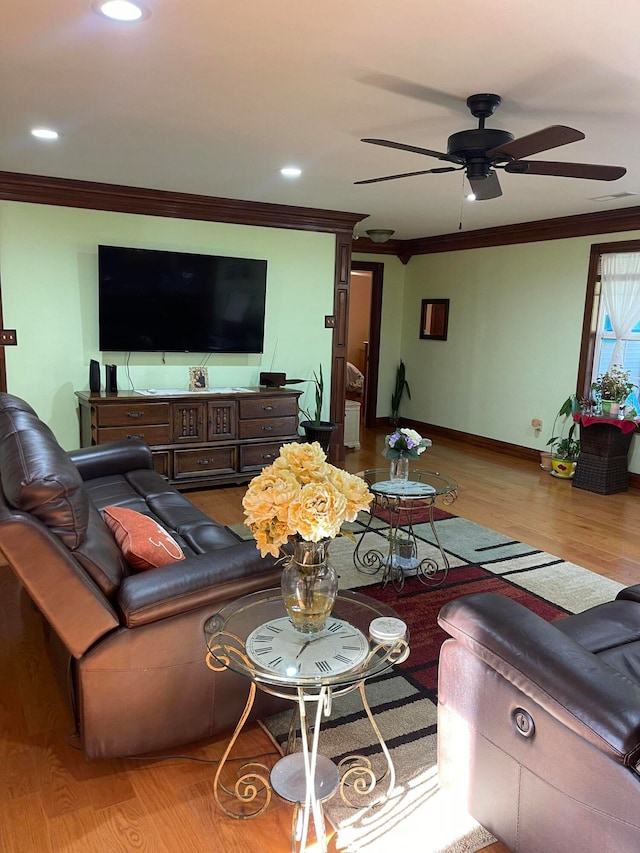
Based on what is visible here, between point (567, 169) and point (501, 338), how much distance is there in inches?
166

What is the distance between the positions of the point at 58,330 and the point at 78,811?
395 cm

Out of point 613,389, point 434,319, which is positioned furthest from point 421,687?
point 434,319

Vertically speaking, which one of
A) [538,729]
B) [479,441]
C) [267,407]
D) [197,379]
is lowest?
[479,441]

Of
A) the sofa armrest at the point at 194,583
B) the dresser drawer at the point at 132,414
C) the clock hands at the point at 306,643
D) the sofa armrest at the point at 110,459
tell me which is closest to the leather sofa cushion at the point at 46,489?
the sofa armrest at the point at 194,583

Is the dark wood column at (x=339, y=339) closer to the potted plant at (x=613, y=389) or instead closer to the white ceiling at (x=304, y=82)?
the white ceiling at (x=304, y=82)

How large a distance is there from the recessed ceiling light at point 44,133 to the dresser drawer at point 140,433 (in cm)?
204

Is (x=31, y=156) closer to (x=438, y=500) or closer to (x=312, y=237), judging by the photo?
(x=312, y=237)

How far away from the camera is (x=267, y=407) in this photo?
5449mm

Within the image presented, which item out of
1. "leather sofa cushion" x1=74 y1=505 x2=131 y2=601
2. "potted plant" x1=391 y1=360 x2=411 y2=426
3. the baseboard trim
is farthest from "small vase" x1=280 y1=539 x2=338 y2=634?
"potted plant" x1=391 y1=360 x2=411 y2=426

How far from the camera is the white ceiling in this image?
211cm

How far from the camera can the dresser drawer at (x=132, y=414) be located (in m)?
4.77

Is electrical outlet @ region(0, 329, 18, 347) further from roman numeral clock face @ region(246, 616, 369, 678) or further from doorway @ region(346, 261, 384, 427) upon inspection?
doorway @ region(346, 261, 384, 427)

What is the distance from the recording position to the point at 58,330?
5027 millimetres

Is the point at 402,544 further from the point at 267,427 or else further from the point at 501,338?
the point at 501,338
